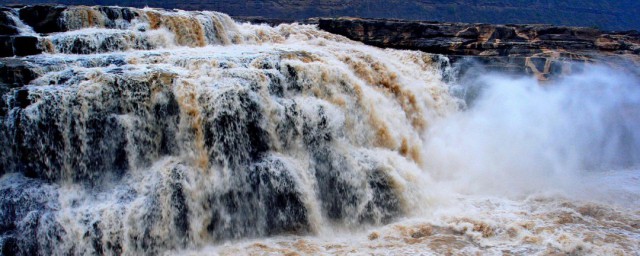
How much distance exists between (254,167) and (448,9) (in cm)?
3903

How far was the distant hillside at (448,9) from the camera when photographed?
3634cm

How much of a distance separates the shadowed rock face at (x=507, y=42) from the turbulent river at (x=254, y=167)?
3.81m

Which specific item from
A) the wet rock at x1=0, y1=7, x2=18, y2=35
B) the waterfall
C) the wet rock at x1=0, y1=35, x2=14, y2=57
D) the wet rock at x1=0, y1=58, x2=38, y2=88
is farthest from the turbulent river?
the wet rock at x1=0, y1=7, x2=18, y2=35

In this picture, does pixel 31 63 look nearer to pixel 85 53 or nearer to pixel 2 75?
pixel 2 75

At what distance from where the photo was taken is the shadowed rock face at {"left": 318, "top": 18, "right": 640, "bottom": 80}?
14.2 metres

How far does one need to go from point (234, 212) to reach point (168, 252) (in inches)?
43.1

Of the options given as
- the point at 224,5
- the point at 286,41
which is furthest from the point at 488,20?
the point at 286,41

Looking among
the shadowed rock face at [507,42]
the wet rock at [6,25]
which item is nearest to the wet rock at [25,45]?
the wet rock at [6,25]

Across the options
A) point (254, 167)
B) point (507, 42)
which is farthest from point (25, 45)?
point (507, 42)

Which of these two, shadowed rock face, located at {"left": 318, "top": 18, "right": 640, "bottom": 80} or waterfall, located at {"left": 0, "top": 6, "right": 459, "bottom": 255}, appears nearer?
waterfall, located at {"left": 0, "top": 6, "right": 459, "bottom": 255}

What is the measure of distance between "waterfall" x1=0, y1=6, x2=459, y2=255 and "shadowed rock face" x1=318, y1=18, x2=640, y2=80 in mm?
6491

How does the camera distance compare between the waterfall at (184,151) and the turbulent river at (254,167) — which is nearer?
the waterfall at (184,151)

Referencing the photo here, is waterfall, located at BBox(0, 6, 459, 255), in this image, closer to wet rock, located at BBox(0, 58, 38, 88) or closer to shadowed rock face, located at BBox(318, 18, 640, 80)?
wet rock, located at BBox(0, 58, 38, 88)

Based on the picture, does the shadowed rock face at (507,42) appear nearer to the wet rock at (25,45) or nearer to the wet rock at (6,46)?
the wet rock at (25,45)
